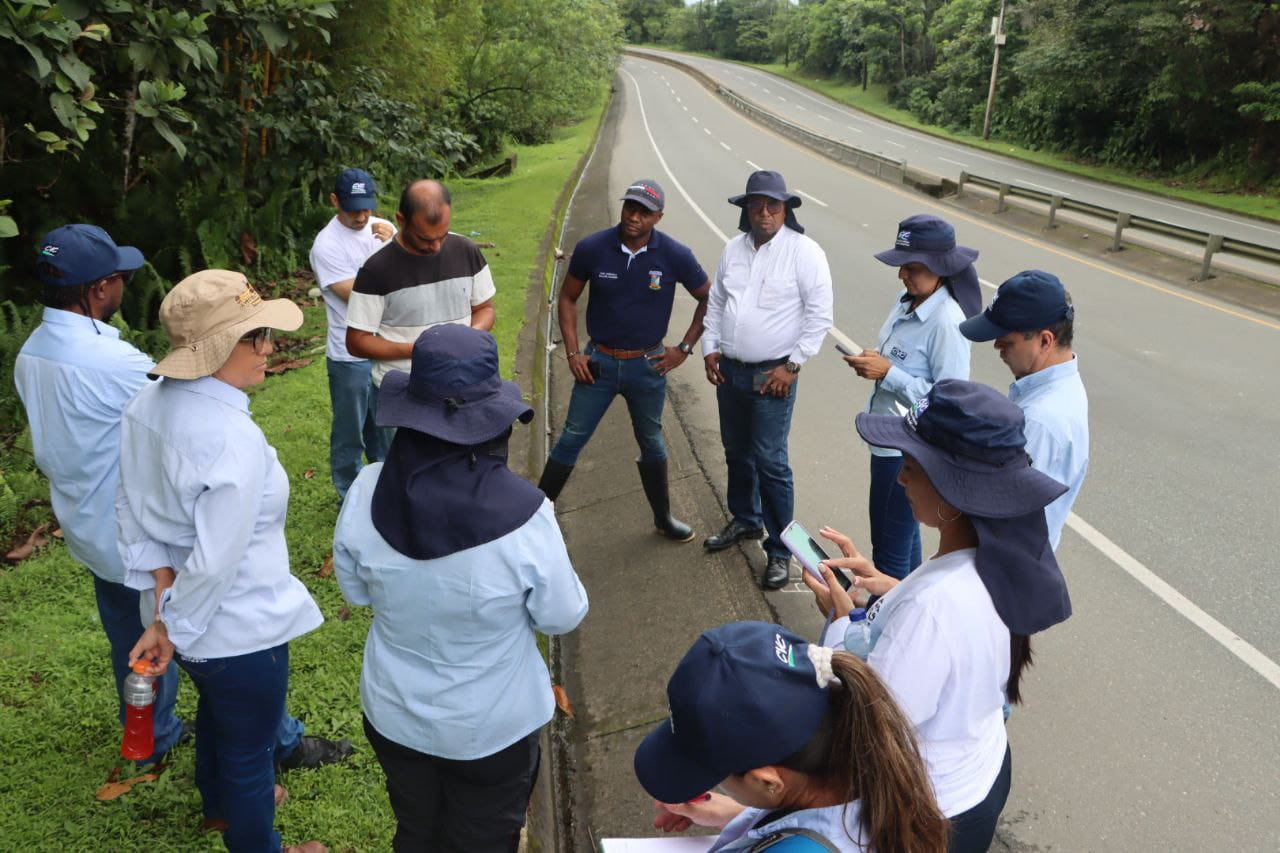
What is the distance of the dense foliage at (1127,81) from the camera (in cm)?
2467

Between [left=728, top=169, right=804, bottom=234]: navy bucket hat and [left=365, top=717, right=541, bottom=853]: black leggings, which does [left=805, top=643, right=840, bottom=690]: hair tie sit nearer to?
[left=365, top=717, right=541, bottom=853]: black leggings

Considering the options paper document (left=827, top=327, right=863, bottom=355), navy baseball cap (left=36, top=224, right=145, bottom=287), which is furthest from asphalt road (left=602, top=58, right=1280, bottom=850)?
navy baseball cap (left=36, top=224, right=145, bottom=287)

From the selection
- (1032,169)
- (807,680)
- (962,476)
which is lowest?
(1032,169)

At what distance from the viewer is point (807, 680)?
5.15ft

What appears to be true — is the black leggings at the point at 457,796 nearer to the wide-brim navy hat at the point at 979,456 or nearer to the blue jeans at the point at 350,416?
the wide-brim navy hat at the point at 979,456

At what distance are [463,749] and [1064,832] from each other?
2537 mm

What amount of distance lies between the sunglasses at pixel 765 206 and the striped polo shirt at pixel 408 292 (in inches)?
61.6

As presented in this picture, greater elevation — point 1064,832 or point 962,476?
point 962,476

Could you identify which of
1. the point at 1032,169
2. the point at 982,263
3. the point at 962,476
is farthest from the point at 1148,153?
the point at 962,476

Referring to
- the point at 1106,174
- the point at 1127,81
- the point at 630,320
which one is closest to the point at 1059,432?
the point at 630,320

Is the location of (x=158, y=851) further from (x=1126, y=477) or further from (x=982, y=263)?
(x=982, y=263)

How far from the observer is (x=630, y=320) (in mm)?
4953

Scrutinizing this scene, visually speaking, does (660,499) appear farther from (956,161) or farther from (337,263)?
(956,161)

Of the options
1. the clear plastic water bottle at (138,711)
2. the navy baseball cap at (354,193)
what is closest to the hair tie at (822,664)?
the clear plastic water bottle at (138,711)
